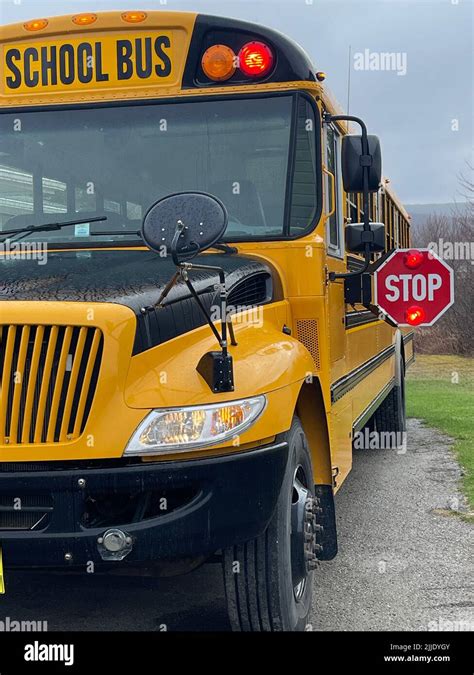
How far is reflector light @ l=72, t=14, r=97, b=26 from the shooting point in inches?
153

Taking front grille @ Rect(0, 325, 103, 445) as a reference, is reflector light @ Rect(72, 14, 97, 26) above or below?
above

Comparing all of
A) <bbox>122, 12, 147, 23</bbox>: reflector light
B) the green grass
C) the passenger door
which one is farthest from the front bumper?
the green grass

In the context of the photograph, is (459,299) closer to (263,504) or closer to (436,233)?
(436,233)

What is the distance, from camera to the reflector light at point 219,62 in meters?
3.83

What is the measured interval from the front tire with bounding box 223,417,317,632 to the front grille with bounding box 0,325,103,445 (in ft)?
2.40

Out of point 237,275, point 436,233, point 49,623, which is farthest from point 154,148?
point 436,233

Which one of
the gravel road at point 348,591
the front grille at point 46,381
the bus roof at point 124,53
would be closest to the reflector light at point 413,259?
the gravel road at point 348,591

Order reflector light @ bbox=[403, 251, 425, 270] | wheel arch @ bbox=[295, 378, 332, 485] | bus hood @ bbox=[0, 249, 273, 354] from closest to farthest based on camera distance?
1. bus hood @ bbox=[0, 249, 273, 354]
2. wheel arch @ bbox=[295, 378, 332, 485]
3. reflector light @ bbox=[403, 251, 425, 270]

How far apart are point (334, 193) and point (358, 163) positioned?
30cm

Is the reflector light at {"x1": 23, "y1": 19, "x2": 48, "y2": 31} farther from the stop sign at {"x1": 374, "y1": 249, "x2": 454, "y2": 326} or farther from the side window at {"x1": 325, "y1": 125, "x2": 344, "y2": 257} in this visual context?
the stop sign at {"x1": 374, "y1": 249, "x2": 454, "y2": 326}

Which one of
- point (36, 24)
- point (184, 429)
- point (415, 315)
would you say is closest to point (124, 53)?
point (36, 24)

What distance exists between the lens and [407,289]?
247 inches

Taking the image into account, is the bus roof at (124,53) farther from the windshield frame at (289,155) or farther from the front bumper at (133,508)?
the front bumper at (133,508)

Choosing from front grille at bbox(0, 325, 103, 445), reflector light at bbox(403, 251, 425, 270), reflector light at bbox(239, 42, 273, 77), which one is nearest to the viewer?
A: front grille at bbox(0, 325, 103, 445)
